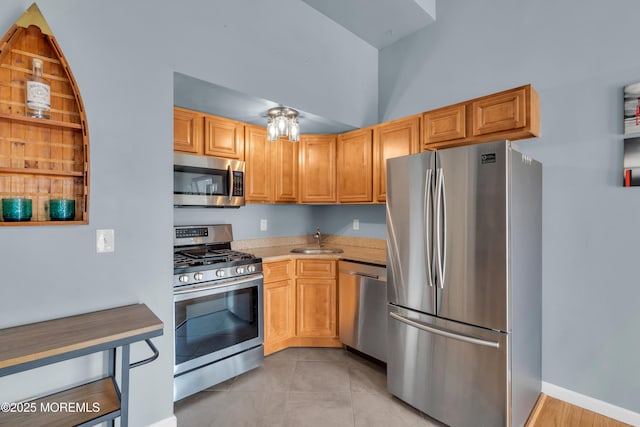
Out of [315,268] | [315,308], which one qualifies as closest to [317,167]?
[315,268]

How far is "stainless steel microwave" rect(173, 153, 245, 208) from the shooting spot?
2600 mm

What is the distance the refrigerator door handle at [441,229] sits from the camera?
201 centimetres

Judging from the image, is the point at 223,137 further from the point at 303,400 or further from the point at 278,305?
the point at 303,400

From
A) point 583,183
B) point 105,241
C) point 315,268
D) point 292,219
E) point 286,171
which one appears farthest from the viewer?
point 292,219

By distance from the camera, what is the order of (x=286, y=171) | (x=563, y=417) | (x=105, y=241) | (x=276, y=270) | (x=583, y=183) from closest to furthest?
(x=105, y=241) < (x=563, y=417) < (x=583, y=183) < (x=276, y=270) < (x=286, y=171)

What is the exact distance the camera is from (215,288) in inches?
95.7

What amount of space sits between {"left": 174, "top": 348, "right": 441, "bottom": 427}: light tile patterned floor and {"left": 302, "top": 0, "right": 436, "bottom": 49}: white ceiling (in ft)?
11.1

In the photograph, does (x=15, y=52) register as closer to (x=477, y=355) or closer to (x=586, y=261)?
(x=477, y=355)

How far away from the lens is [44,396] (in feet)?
5.14

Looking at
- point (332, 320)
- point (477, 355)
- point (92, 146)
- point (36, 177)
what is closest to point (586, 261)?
point (477, 355)

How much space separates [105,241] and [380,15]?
3.09 meters

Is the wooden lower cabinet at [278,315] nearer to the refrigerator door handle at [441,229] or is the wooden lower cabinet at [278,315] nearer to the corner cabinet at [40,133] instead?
the refrigerator door handle at [441,229]

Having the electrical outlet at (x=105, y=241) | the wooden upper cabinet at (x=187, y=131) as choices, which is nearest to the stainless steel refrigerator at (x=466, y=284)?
the wooden upper cabinet at (x=187, y=131)

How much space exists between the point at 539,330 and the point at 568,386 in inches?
17.4
